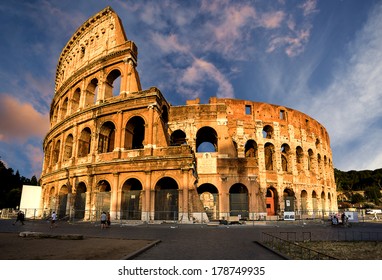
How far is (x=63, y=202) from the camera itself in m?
24.3

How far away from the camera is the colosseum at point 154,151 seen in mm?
20484

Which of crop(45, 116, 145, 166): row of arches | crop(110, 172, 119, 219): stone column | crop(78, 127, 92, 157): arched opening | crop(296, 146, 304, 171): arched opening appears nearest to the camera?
crop(110, 172, 119, 219): stone column

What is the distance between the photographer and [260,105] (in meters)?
30.5

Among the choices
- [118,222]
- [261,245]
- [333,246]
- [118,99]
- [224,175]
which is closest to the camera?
[261,245]

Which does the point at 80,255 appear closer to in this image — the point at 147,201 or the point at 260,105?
the point at 147,201

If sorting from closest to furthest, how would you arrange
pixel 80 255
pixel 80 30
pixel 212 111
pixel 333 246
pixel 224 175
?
1. pixel 80 255
2. pixel 333 246
3. pixel 224 175
4. pixel 212 111
5. pixel 80 30

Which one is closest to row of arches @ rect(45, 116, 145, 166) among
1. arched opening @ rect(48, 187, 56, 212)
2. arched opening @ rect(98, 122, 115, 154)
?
arched opening @ rect(98, 122, 115, 154)

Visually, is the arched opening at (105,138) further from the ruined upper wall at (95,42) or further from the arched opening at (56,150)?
the arched opening at (56,150)

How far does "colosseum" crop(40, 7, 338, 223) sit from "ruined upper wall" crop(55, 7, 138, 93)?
0.12 meters

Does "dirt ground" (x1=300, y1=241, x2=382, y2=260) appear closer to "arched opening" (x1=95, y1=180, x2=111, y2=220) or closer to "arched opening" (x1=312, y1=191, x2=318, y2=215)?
"arched opening" (x1=95, y1=180, x2=111, y2=220)

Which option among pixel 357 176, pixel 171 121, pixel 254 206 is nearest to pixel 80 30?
pixel 171 121

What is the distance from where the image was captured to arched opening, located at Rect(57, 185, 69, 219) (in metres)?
23.8

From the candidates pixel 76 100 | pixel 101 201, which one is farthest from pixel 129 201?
pixel 76 100

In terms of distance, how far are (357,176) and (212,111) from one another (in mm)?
62280
